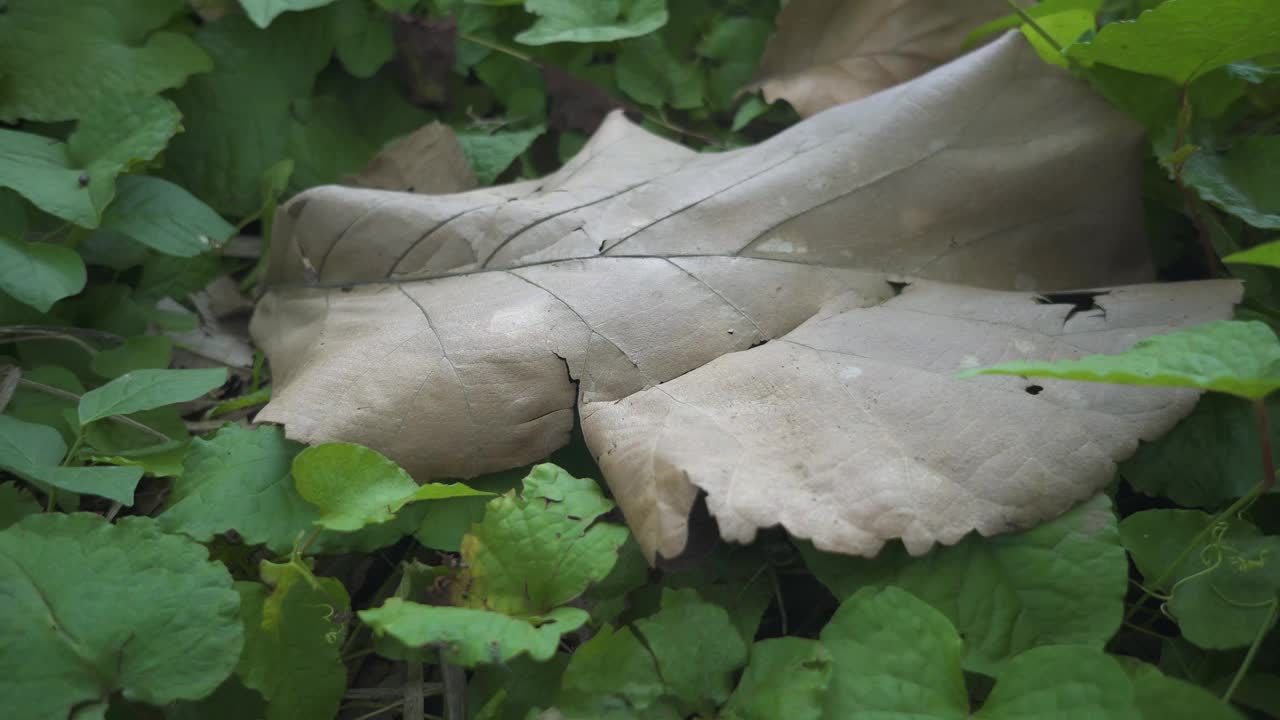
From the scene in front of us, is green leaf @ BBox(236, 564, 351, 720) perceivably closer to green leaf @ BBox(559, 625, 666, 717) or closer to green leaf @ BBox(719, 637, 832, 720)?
green leaf @ BBox(559, 625, 666, 717)

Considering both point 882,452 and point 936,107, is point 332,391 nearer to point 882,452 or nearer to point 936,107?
point 882,452

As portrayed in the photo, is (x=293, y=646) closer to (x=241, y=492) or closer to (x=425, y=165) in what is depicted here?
(x=241, y=492)

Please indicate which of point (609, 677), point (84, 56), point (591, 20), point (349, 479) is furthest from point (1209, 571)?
point (84, 56)

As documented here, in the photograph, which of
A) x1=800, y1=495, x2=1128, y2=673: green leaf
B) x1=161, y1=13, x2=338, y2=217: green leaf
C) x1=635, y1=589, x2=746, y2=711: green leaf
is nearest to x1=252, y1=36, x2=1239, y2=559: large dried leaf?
x1=800, y1=495, x2=1128, y2=673: green leaf

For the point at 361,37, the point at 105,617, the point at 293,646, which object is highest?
the point at 361,37

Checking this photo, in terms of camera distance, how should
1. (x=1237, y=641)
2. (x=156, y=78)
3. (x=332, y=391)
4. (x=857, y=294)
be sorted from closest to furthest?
(x=1237, y=641) < (x=332, y=391) < (x=857, y=294) < (x=156, y=78)

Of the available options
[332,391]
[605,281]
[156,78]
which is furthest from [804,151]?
[156,78]

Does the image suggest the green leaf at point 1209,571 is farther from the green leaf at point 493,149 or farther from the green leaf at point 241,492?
the green leaf at point 493,149

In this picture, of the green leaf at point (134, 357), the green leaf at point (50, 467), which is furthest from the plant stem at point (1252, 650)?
the green leaf at point (134, 357)
